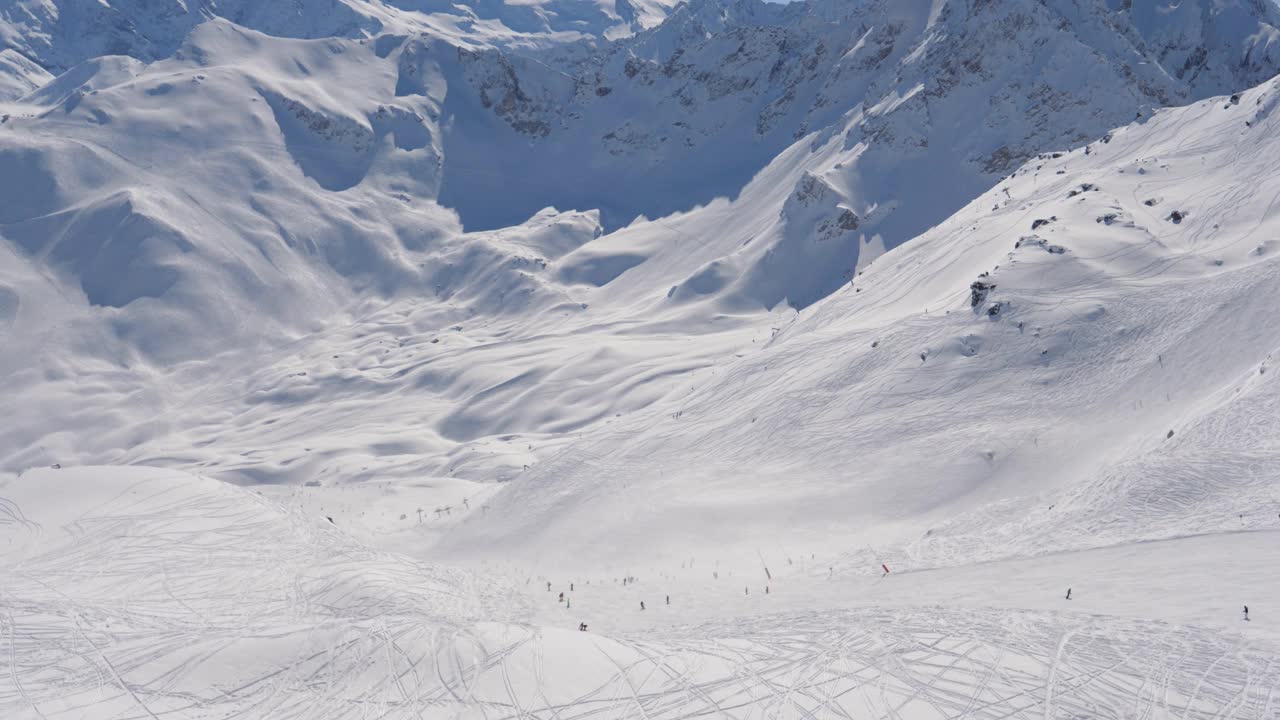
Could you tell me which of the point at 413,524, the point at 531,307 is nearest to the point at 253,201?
the point at 531,307

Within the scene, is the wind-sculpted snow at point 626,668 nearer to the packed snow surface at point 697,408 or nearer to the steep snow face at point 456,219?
the packed snow surface at point 697,408

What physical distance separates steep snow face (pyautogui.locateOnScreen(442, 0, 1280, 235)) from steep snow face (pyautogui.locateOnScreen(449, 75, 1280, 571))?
39900 millimetres

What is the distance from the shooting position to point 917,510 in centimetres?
2570

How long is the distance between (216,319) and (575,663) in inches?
3946

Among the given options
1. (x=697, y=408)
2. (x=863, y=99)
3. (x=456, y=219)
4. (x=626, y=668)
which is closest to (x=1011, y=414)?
(x=697, y=408)

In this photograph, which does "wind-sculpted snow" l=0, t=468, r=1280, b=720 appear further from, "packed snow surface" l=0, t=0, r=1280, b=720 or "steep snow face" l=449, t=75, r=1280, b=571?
"steep snow face" l=449, t=75, r=1280, b=571

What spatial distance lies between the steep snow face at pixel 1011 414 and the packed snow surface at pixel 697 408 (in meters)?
0.19

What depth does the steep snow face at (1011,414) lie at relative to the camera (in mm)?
21703

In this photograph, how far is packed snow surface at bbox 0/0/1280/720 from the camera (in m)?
13.8

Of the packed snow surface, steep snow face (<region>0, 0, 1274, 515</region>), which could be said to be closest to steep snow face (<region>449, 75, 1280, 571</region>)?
the packed snow surface

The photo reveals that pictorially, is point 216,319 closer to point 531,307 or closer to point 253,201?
point 253,201

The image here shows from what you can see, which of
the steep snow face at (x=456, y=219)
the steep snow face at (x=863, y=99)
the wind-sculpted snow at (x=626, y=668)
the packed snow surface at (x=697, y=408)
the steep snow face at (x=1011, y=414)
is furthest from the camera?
the steep snow face at (x=863, y=99)

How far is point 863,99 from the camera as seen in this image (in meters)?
112

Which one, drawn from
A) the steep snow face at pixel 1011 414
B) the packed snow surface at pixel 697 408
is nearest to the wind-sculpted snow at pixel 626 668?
the packed snow surface at pixel 697 408
